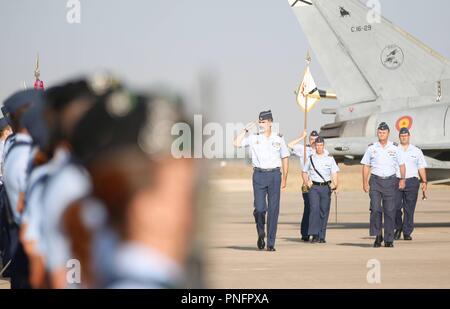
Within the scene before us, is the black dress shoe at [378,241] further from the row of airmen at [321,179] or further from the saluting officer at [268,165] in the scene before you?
the saluting officer at [268,165]

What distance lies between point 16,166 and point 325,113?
19619 mm

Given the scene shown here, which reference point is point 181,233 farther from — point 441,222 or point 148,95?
point 441,222

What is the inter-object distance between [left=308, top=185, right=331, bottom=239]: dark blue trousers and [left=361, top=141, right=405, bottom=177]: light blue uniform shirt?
153cm

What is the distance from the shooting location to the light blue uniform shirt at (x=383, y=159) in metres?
14.9

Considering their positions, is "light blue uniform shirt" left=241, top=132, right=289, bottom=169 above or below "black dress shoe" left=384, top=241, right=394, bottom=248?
above

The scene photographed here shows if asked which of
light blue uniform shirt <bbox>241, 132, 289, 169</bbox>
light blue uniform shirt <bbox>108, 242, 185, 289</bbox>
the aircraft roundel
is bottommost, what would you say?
light blue uniform shirt <bbox>108, 242, 185, 289</bbox>

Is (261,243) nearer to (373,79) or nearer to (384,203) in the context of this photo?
(384,203)

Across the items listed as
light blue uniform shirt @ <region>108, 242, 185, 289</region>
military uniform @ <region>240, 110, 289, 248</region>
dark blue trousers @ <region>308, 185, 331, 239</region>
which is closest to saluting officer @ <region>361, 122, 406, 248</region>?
dark blue trousers @ <region>308, 185, 331, 239</region>

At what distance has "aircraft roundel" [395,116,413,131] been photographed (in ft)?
70.1

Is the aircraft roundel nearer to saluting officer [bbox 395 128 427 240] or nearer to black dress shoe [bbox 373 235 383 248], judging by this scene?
saluting officer [bbox 395 128 427 240]

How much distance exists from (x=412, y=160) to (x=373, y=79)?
650 cm

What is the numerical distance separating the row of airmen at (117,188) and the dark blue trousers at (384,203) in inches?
497

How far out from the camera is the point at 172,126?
2150 millimetres

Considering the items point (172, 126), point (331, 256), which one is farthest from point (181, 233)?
point (331, 256)
